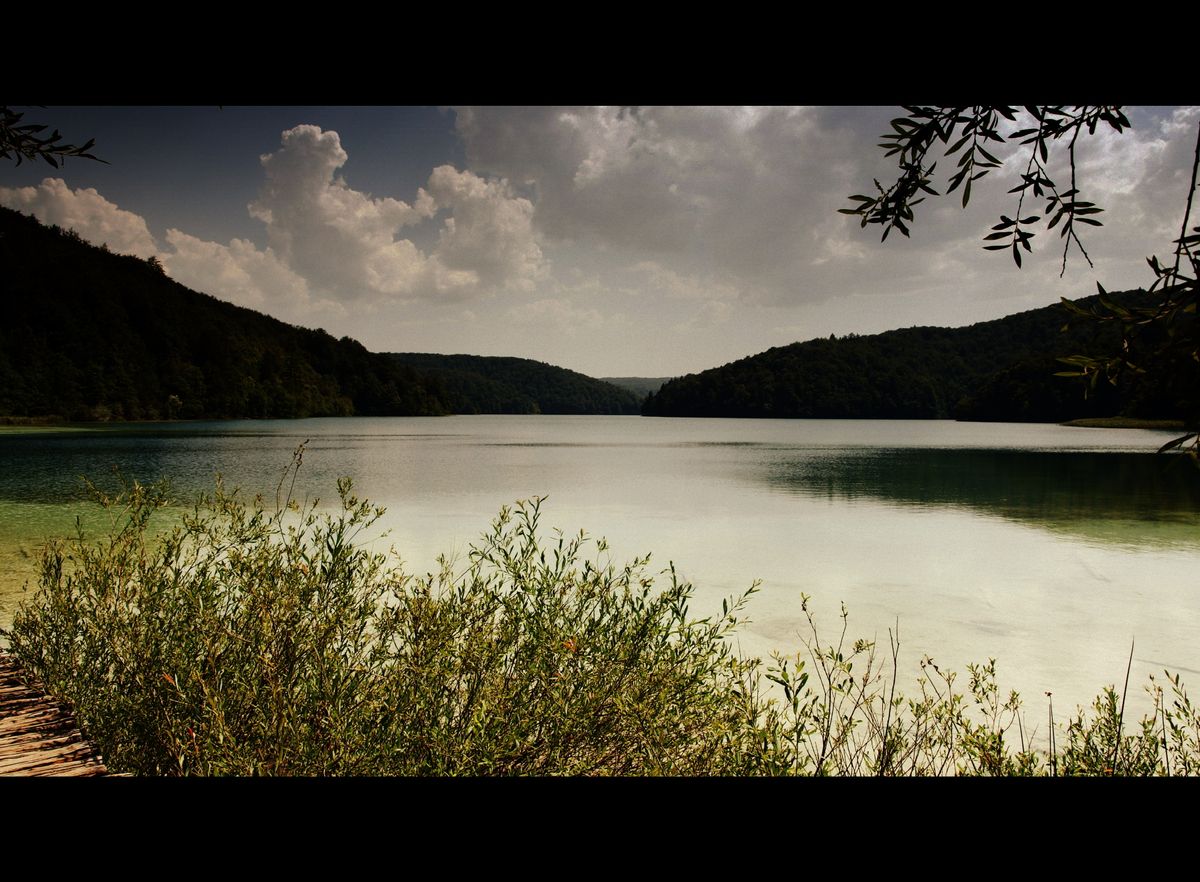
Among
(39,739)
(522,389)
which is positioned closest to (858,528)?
(39,739)

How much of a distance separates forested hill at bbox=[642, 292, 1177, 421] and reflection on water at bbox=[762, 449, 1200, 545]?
12192mm

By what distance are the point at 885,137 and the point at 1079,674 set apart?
6.99 m

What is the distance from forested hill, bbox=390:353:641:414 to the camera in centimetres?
12025

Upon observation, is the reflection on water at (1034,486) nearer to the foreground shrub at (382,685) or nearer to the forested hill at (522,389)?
the foreground shrub at (382,685)

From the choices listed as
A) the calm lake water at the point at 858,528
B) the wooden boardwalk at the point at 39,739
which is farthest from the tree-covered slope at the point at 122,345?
the wooden boardwalk at the point at 39,739

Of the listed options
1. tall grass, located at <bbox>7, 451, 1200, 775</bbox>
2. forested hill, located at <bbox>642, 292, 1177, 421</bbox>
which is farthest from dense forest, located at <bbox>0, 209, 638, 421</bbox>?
forested hill, located at <bbox>642, 292, 1177, 421</bbox>

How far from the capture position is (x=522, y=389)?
437 ft

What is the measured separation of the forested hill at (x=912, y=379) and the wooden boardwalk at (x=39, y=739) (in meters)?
46.0

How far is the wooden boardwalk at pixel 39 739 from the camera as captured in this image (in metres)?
2.93

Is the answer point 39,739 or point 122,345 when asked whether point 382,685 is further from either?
point 122,345

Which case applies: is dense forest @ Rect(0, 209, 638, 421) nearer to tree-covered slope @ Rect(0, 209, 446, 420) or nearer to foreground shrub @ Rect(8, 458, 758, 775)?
tree-covered slope @ Rect(0, 209, 446, 420)
